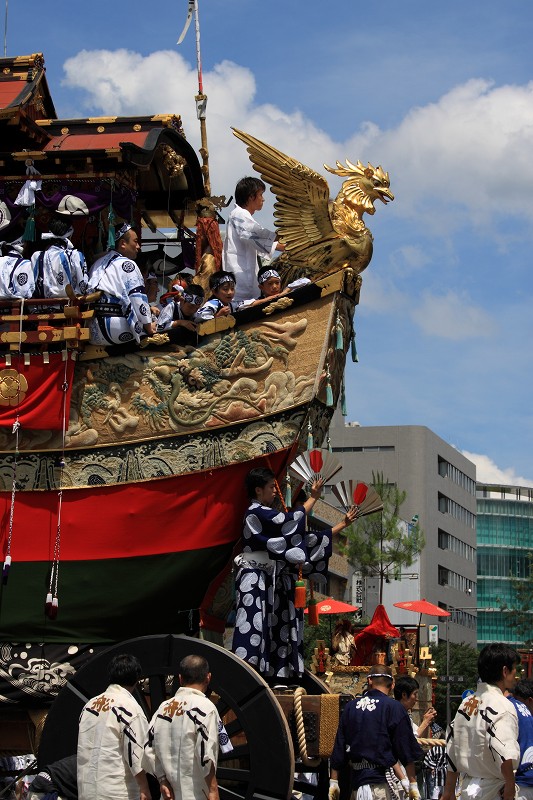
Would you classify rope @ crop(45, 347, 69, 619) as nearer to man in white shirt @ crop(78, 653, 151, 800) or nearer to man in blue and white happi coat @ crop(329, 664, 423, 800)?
man in white shirt @ crop(78, 653, 151, 800)

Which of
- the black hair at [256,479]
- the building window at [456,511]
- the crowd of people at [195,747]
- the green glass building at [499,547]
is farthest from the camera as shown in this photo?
the green glass building at [499,547]

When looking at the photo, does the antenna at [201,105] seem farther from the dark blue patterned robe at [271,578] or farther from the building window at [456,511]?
the building window at [456,511]

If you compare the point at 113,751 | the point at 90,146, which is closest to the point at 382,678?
the point at 113,751

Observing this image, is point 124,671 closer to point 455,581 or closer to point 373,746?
point 373,746

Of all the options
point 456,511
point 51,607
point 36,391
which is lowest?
point 51,607

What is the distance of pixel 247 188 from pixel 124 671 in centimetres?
434

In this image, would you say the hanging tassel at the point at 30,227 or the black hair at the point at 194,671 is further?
the hanging tassel at the point at 30,227

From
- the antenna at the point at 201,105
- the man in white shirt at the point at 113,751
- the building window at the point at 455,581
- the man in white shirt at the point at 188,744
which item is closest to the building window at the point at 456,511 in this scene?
the building window at the point at 455,581

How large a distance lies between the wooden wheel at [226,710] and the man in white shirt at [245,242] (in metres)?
3.15

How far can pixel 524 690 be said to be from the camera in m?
9.38

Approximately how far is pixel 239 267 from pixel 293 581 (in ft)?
8.61

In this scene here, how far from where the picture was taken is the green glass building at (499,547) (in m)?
75.5

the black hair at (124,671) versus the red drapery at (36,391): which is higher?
the red drapery at (36,391)

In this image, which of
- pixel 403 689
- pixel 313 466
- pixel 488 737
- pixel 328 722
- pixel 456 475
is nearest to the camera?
pixel 488 737
